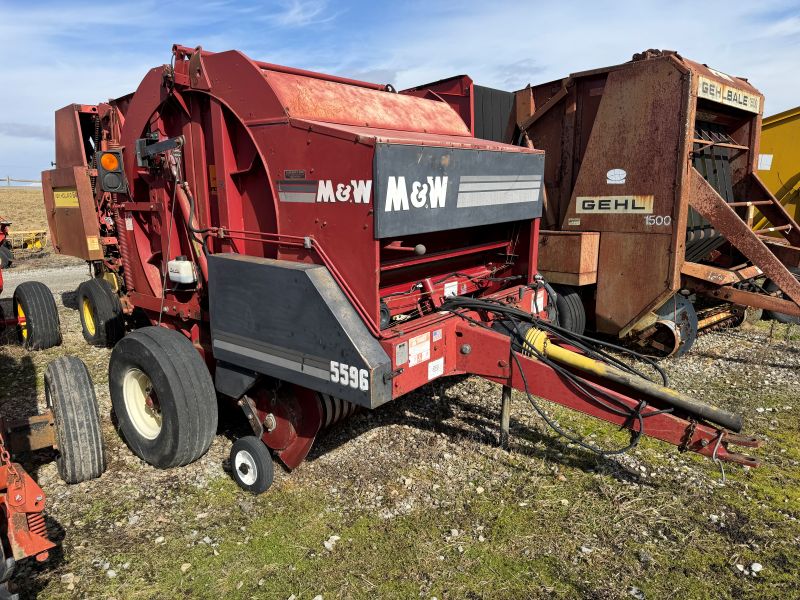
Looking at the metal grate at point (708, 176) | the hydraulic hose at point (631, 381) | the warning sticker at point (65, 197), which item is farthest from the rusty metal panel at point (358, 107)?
the warning sticker at point (65, 197)

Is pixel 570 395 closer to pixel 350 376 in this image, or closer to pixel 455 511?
pixel 455 511

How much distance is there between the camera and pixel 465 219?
3.40 metres

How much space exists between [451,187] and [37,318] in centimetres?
530

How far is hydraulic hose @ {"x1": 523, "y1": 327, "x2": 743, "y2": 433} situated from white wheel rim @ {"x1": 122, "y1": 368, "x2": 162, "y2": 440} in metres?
2.56

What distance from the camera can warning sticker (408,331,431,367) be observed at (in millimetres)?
3051

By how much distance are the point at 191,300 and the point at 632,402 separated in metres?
2.97

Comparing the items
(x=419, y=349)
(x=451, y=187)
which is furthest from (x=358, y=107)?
(x=419, y=349)

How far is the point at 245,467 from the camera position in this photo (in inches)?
139

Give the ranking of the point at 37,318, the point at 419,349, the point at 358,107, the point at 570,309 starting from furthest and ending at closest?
1. the point at 37,318
2. the point at 570,309
3. the point at 358,107
4. the point at 419,349

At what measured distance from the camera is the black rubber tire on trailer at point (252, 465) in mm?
3422

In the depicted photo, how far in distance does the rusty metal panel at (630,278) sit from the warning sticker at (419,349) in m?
3.14

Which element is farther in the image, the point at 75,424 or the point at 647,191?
the point at 647,191

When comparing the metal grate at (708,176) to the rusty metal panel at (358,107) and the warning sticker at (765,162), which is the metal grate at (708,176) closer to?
the warning sticker at (765,162)

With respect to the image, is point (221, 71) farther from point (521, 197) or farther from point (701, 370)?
point (701, 370)
